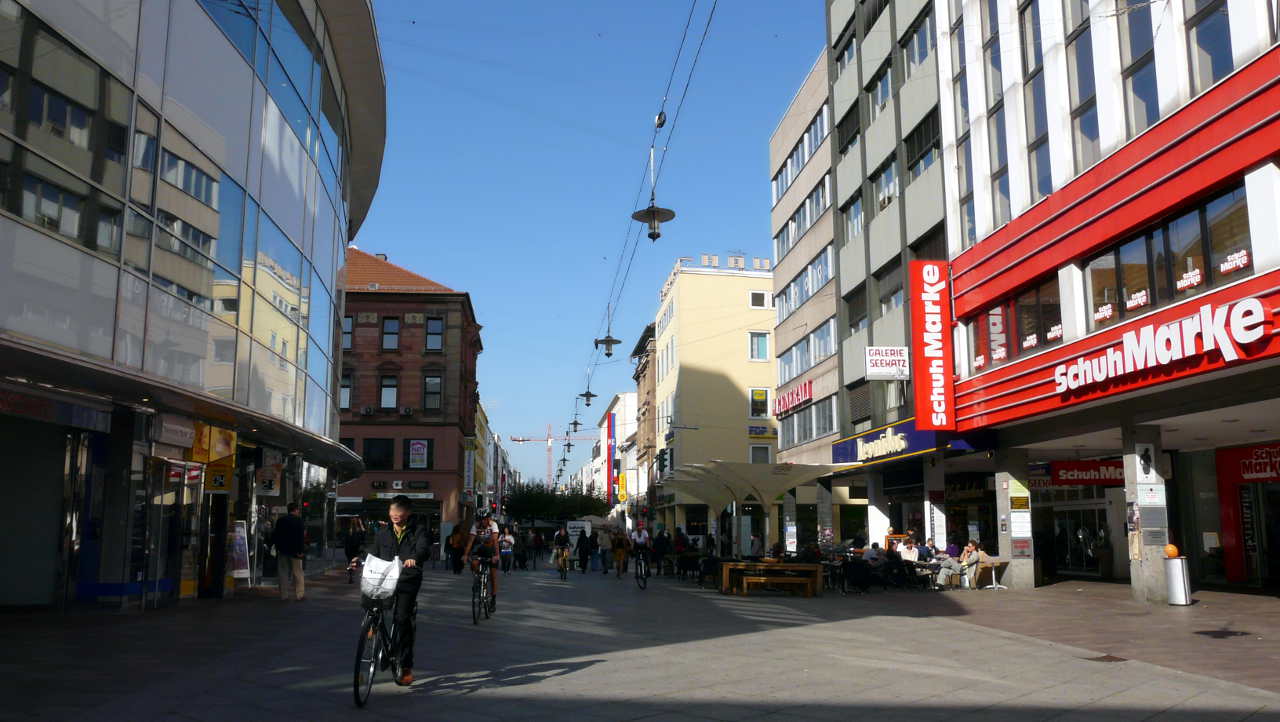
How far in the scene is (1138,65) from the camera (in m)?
18.0

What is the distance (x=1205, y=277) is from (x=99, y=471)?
17.9m

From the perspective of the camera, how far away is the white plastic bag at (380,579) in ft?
27.4

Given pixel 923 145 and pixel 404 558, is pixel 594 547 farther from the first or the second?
pixel 404 558

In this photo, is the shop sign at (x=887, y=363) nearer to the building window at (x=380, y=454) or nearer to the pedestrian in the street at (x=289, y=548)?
the pedestrian in the street at (x=289, y=548)

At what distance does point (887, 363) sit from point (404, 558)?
21106 millimetres

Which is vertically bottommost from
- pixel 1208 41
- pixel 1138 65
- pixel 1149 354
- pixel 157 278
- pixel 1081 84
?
pixel 1149 354

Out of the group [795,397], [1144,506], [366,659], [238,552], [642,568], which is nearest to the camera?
[366,659]

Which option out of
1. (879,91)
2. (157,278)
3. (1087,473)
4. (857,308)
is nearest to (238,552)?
(157,278)

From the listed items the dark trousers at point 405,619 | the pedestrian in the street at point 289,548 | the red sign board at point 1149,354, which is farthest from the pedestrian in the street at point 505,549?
the dark trousers at point 405,619

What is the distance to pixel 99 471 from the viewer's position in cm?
1570

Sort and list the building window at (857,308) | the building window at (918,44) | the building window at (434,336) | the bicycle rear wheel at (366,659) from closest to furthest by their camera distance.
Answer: the bicycle rear wheel at (366,659), the building window at (918,44), the building window at (857,308), the building window at (434,336)

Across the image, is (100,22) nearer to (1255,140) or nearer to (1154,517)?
(1255,140)

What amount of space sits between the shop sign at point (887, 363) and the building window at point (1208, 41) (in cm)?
1230

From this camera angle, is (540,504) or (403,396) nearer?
(403,396)
